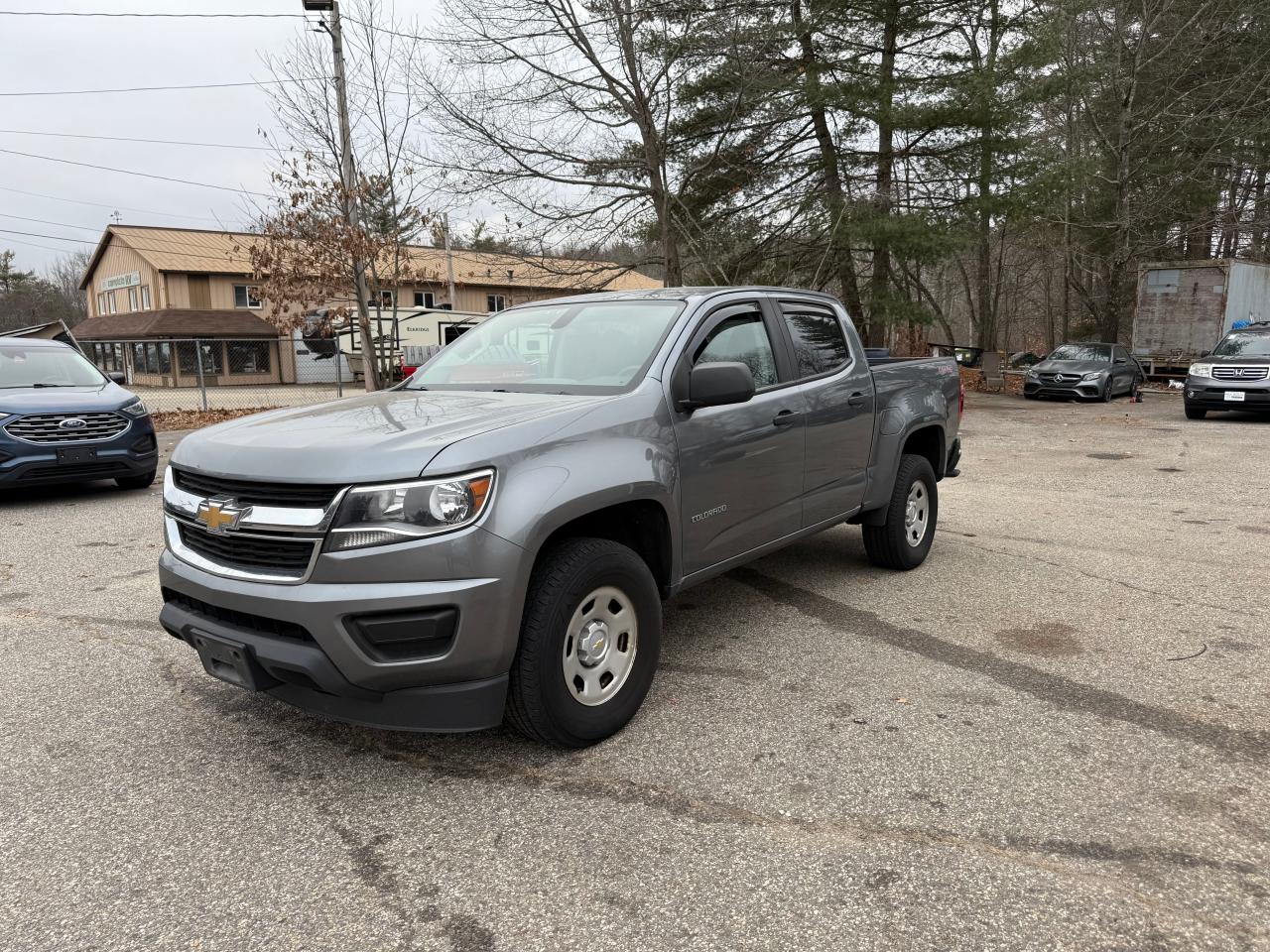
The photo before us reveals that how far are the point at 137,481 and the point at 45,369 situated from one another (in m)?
1.43

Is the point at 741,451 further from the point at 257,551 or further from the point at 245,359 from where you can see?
the point at 245,359

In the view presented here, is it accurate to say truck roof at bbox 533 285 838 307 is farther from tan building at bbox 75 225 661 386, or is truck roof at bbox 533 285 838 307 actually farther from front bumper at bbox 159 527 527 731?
tan building at bbox 75 225 661 386

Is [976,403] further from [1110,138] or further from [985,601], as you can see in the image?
[985,601]

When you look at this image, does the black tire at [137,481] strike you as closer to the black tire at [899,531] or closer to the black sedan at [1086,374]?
the black tire at [899,531]

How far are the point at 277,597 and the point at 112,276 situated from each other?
46484mm

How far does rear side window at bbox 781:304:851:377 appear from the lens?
473cm

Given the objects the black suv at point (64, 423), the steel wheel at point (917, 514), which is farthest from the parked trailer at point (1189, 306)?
the black suv at point (64, 423)

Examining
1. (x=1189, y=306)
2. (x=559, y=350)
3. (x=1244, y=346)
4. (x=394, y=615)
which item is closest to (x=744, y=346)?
(x=559, y=350)

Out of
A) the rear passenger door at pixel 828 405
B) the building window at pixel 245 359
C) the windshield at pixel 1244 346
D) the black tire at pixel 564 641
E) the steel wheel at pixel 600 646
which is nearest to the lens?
the black tire at pixel 564 641

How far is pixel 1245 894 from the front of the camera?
242cm

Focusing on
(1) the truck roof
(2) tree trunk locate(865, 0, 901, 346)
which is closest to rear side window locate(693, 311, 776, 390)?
(1) the truck roof

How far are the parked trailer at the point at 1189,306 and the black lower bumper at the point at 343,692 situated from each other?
23.7 metres

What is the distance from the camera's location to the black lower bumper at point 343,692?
108 inches

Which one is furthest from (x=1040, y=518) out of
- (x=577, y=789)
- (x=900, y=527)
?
(x=577, y=789)
